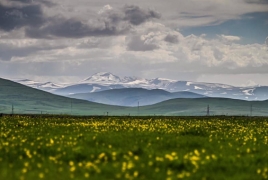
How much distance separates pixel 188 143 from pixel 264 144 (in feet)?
15.2

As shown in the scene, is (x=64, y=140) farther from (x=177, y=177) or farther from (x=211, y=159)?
(x=177, y=177)

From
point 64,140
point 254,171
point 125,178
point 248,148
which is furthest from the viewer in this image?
point 64,140

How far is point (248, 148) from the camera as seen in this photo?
71.9 ft

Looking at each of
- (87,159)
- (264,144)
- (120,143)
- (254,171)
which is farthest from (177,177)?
(264,144)

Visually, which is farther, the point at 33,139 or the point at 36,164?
the point at 33,139

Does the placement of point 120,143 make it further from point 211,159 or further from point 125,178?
point 125,178

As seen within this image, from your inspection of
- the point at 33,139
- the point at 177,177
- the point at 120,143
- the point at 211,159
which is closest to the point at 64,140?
the point at 33,139

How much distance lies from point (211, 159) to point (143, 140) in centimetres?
670

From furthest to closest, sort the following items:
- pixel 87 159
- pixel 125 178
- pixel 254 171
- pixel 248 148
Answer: pixel 248 148
pixel 87 159
pixel 254 171
pixel 125 178

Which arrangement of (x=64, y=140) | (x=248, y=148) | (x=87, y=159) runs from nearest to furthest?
(x=87, y=159) → (x=248, y=148) → (x=64, y=140)

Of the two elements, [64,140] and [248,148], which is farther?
[64,140]

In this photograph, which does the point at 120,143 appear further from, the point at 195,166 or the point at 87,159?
the point at 195,166

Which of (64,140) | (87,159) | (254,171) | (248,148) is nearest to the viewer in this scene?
(254,171)

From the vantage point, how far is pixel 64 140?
2353cm
